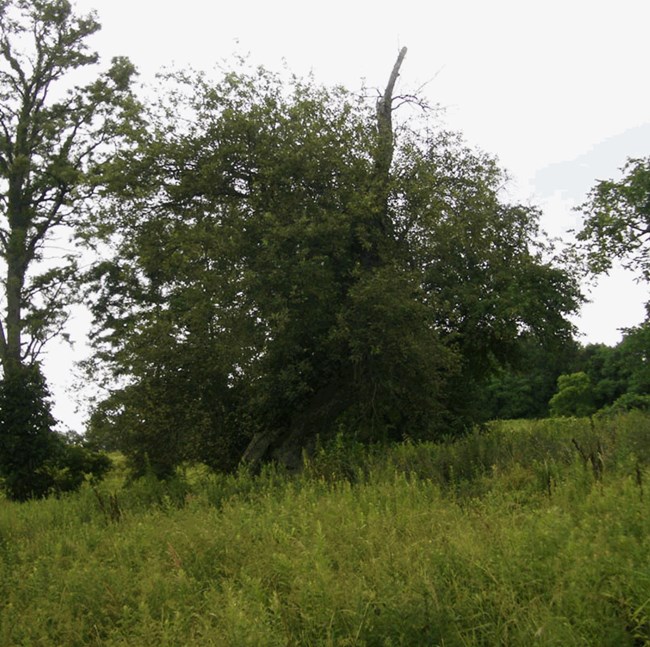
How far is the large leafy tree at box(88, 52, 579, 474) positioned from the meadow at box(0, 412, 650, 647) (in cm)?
636

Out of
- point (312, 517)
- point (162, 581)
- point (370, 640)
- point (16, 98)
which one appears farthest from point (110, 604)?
point (16, 98)

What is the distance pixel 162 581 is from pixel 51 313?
83.0ft

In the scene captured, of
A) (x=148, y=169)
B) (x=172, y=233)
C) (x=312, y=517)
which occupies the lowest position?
(x=312, y=517)

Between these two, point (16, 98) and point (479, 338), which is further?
point (16, 98)

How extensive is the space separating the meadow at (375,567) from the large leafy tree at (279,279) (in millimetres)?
6364

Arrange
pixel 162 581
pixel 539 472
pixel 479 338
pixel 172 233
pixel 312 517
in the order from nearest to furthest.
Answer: pixel 162 581, pixel 312 517, pixel 539 472, pixel 172 233, pixel 479 338

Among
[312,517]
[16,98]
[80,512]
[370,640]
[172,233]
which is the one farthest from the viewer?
[16,98]

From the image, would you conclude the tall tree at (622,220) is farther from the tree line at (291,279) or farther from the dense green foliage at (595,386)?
the dense green foliage at (595,386)

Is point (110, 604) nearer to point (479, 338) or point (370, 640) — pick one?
point (370, 640)

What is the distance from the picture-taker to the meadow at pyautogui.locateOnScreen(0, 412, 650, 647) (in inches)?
183

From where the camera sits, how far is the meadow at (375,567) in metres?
4.65

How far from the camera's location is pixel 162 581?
6.12m

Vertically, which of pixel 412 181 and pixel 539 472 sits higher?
pixel 412 181

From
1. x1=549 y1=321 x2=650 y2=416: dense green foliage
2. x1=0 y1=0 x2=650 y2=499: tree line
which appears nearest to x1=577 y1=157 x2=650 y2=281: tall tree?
x1=0 y1=0 x2=650 y2=499: tree line
